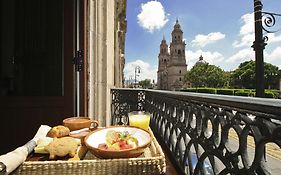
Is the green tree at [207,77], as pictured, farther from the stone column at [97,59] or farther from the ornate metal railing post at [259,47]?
the stone column at [97,59]

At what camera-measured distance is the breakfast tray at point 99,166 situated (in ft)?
3.70

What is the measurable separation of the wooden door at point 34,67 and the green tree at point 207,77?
86.8 m

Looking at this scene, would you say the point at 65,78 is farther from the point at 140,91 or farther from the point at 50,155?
the point at 140,91

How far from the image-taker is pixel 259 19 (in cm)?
598

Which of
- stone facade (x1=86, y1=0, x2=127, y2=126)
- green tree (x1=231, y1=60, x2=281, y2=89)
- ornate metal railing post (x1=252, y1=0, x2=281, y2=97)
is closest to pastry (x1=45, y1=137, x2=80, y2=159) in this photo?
stone facade (x1=86, y1=0, x2=127, y2=126)

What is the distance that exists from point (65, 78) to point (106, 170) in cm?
227

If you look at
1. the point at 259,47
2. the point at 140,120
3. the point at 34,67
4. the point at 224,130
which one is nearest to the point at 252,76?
the point at 259,47

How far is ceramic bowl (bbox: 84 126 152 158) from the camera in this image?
1206 millimetres

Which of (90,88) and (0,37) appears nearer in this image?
(0,37)

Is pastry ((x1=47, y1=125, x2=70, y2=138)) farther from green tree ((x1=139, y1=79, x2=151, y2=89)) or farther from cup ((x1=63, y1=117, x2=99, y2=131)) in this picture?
green tree ((x1=139, y1=79, x2=151, y2=89))

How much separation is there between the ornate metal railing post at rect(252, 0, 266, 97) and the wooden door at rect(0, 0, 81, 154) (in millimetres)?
4601

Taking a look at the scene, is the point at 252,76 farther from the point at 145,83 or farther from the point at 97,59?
the point at 97,59

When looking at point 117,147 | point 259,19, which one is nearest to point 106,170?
point 117,147

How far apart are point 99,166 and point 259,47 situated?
5790 mm
